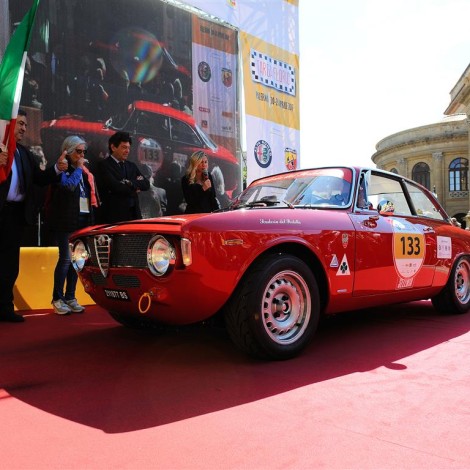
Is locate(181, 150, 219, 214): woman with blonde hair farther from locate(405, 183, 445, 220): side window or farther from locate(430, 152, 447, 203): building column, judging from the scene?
locate(430, 152, 447, 203): building column

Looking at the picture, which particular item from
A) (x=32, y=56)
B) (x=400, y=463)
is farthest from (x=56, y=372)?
(x=32, y=56)

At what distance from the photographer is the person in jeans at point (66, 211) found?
4.61m

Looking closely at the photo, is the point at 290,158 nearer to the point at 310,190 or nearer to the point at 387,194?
the point at 387,194

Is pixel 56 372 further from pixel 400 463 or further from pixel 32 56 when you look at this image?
pixel 32 56

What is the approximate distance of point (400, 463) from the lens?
1.76m

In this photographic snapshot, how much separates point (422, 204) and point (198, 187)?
8.22 feet

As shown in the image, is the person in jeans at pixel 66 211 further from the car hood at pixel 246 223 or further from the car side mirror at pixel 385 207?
the car side mirror at pixel 385 207

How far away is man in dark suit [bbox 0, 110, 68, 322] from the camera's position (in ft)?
14.4

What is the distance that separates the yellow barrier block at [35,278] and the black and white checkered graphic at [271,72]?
4.84 m

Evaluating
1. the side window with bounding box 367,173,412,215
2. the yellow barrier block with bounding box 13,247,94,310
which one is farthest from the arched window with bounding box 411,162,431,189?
the yellow barrier block with bounding box 13,247,94,310

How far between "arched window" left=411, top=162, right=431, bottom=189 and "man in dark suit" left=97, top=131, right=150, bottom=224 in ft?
167

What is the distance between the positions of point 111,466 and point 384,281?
2724mm

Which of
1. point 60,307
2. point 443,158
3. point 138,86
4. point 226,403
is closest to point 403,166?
point 443,158

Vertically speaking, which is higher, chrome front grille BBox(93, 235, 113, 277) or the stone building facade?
the stone building facade
